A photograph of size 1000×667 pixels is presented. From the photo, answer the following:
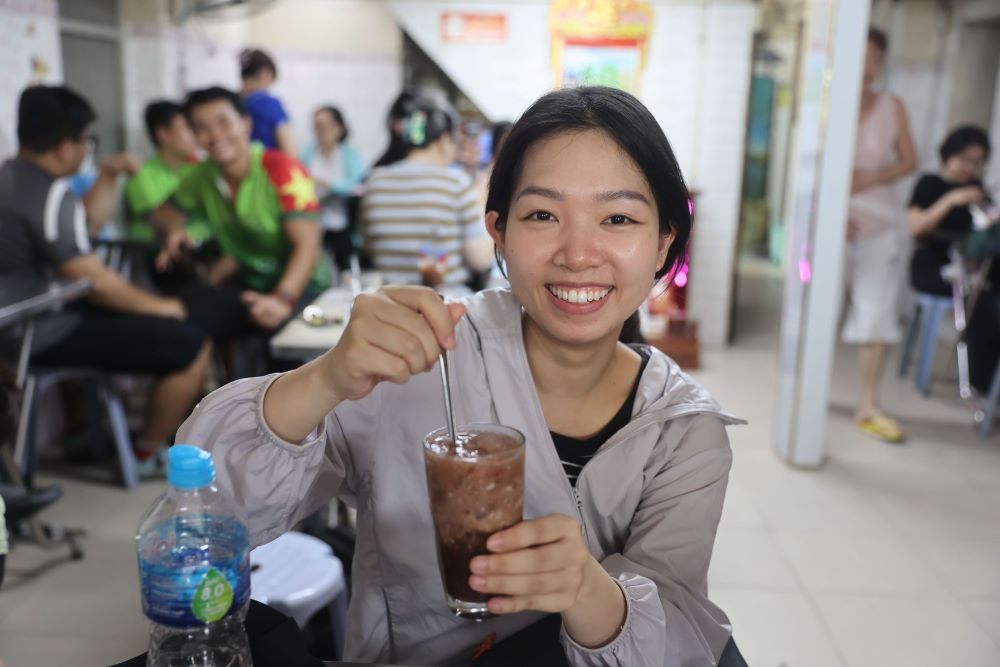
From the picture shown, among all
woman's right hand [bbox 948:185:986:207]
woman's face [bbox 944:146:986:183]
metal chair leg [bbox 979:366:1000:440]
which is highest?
woman's face [bbox 944:146:986:183]

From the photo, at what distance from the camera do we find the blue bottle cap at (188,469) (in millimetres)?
777

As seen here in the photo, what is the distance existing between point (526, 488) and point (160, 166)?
3967mm

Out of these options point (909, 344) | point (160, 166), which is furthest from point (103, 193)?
point (909, 344)

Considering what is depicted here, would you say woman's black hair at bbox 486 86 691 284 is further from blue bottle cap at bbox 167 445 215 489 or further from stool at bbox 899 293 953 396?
stool at bbox 899 293 953 396

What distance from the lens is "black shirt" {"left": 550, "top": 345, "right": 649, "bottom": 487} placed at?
1278 mm

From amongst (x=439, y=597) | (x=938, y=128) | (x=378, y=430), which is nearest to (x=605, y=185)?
(x=378, y=430)

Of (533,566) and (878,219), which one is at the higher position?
(878,219)

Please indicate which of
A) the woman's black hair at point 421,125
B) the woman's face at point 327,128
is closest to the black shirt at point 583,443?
the woman's black hair at point 421,125

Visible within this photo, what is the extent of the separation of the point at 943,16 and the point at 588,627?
7.33 m

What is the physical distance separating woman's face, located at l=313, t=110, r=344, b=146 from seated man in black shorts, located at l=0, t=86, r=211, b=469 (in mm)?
2994

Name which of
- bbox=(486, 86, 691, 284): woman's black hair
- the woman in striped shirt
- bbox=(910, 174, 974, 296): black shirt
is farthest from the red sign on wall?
bbox=(486, 86, 691, 284): woman's black hair

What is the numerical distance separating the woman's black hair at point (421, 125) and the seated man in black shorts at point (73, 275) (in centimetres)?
120

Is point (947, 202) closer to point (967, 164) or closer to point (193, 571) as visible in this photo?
point (967, 164)

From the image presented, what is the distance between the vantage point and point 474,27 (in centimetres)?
593
